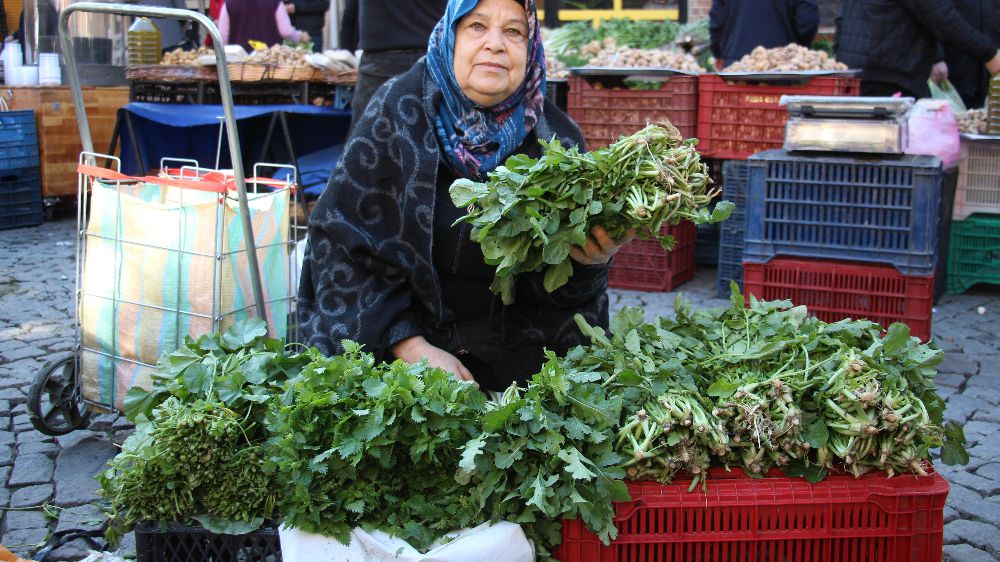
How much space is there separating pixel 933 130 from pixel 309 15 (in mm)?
6856

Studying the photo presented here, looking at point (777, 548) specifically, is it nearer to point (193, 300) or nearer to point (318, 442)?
point (318, 442)

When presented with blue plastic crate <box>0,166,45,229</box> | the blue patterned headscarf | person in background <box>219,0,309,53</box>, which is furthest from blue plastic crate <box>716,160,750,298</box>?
blue plastic crate <box>0,166,45,229</box>

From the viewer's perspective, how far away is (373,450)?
2.26m

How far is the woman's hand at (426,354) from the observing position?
300cm

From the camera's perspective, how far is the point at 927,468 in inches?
97.0

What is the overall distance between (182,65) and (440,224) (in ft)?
20.7

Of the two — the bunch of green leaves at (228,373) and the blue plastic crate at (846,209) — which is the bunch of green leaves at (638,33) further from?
the bunch of green leaves at (228,373)

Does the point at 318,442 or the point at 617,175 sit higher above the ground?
the point at 617,175

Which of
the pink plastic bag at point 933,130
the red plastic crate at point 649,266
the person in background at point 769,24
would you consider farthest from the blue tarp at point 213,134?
the pink plastic bag at point 933,130

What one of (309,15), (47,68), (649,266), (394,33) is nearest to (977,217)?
(649,266)

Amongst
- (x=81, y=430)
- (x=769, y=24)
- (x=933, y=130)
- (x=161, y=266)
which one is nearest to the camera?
(x=161, y=266)

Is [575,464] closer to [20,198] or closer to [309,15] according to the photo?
[20,198]

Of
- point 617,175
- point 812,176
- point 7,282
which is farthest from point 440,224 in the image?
point 7,282

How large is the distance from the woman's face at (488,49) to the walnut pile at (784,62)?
12.1 feet
